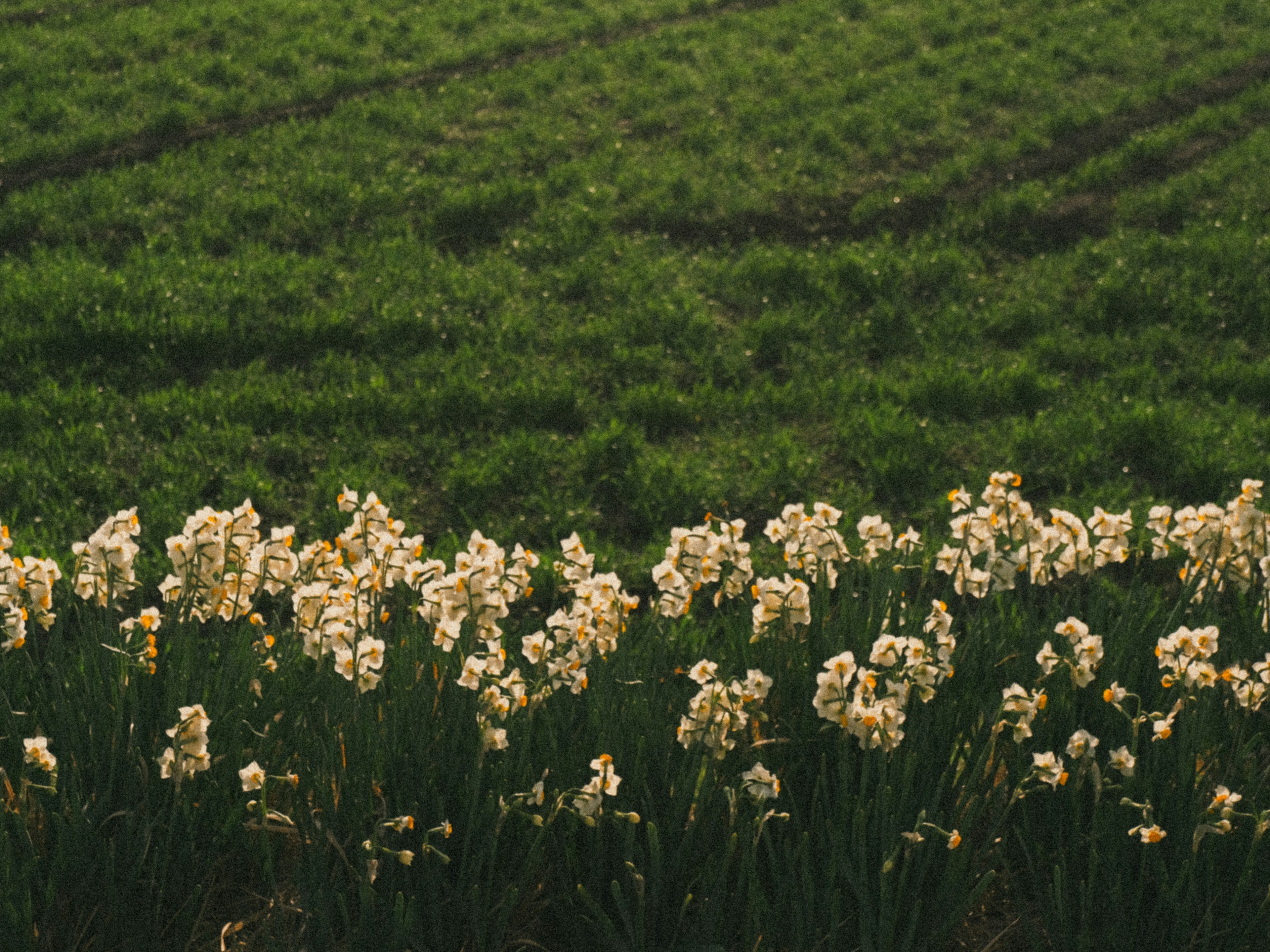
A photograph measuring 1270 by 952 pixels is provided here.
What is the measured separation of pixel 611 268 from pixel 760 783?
4.57 m

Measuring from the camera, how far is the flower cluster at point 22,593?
2.65 metres

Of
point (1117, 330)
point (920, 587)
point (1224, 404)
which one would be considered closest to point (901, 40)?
point (1117, 330)

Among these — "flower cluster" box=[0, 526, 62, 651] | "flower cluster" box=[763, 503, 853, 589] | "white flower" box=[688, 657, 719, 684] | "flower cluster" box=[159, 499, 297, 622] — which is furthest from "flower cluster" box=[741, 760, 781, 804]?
"flower cluster" box=[0, 526, 62, 651]

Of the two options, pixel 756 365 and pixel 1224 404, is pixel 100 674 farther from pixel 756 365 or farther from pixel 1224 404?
pixel 1224 404

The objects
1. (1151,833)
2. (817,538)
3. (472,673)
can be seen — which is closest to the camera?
(1151,833)

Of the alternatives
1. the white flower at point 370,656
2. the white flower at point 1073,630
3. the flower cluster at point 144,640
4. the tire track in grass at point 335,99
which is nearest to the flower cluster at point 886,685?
the white flower at point 1073,630

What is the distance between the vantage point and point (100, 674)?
2.60 metres

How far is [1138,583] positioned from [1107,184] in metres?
4.50

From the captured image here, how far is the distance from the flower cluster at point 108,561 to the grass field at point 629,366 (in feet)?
0.32

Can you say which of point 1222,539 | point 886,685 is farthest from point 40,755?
point 1222,539

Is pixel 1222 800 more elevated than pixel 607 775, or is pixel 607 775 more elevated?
pixel 607 775

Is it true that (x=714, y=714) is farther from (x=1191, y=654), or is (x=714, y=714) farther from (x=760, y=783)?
(x=1191, y=654)

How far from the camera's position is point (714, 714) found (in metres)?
2.44

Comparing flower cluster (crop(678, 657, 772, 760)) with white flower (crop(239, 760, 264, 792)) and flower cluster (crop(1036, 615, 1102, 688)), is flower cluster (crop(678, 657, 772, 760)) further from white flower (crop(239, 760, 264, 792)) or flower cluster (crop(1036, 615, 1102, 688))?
white flower (crop(239, 760, 264, 792))
